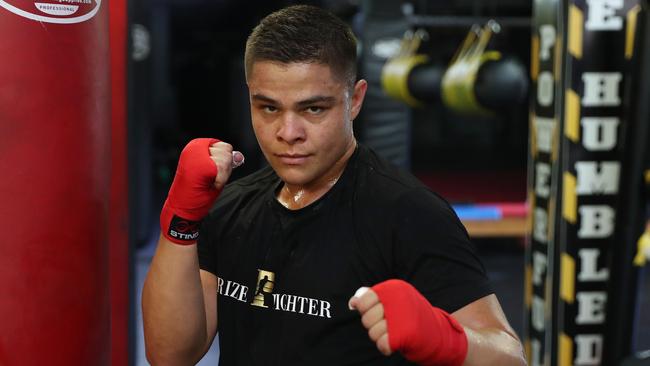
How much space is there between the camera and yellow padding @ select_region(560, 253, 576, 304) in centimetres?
355

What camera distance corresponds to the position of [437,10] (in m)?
14.3

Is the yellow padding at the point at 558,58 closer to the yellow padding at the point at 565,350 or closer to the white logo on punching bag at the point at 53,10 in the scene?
the yellow padding at the point at 565,350

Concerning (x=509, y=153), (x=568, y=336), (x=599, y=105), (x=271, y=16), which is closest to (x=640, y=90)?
(x=599, y=105)

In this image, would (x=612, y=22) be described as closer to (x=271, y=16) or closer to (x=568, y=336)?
(x=568, y=336)

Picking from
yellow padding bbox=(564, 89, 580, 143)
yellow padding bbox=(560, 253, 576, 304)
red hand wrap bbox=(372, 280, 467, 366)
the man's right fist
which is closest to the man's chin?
the man's right fist

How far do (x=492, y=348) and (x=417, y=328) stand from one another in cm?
21

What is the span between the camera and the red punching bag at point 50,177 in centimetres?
159

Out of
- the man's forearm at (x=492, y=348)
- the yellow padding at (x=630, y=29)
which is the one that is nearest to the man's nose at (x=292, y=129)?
the man's forearm at (x=492, y=348)

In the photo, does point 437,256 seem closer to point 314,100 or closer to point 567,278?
point 314,100

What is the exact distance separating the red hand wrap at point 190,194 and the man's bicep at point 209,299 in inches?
6.8

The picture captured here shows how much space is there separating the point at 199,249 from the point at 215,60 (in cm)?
1302

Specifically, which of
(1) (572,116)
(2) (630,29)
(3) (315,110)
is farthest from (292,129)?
(2) (630,29)

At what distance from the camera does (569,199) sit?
350 centimetres

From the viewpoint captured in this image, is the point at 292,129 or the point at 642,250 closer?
the point at 292,129
